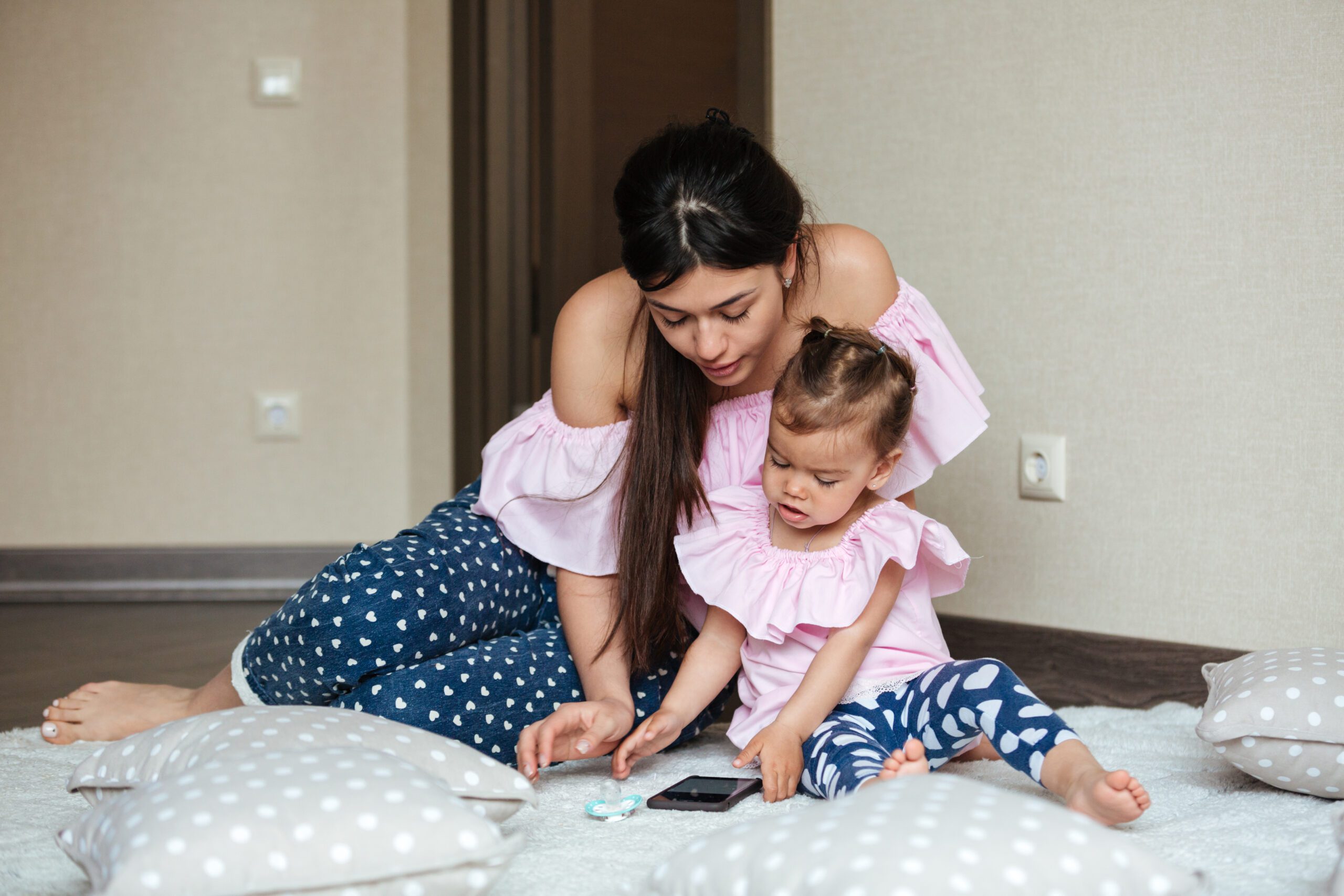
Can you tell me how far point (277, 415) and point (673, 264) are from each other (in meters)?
1.97

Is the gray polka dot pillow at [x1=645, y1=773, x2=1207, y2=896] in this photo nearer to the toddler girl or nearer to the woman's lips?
the toddler girl

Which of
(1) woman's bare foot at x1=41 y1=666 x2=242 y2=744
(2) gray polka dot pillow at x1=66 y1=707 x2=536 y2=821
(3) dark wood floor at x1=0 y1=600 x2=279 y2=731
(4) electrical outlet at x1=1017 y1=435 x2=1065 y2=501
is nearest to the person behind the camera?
(2) gray polka dot pillow at x1=66 y1=707 x2=536 y2=821

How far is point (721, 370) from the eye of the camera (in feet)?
4.21

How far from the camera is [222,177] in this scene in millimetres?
2850

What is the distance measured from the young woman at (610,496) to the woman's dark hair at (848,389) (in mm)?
62

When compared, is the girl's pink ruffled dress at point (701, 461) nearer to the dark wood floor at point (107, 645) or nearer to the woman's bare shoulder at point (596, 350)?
the woman's bare shoulder at point (596, 350)

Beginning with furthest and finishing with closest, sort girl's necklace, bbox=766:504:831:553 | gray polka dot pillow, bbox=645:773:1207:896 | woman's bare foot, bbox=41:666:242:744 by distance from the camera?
woman's bare foot, bbox=41:666:242:744, girl's necklace, bbox=766:504:831:553, gray polka dot pillow, bbox=645:773:1207:896

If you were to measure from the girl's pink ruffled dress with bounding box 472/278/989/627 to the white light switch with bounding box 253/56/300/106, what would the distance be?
176 centimetres

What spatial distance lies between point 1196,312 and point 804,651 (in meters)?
0.75

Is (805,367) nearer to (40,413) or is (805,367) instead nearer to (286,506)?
(286,506)

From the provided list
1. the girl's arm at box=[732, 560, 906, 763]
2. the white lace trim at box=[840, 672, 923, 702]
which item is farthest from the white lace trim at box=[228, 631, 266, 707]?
the white lace trim at box=[840, 672, 923, 702]

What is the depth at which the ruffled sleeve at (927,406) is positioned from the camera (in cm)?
142

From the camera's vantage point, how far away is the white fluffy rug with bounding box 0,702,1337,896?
966mm

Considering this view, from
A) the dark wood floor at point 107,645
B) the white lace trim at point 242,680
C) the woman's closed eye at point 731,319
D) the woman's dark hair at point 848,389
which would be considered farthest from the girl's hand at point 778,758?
the dark wood floor at point 107,645
